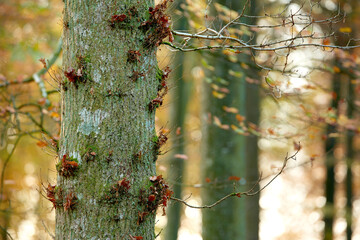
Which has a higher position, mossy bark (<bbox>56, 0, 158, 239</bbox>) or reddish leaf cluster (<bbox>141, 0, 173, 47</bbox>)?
reddish leaf cluster (<bbox>141, 0, 173, 47</bbox>)

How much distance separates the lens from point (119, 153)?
107 inches

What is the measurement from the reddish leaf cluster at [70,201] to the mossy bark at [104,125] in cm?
2

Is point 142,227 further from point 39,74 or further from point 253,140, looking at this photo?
point 253,140

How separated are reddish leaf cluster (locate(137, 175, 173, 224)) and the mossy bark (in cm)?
4

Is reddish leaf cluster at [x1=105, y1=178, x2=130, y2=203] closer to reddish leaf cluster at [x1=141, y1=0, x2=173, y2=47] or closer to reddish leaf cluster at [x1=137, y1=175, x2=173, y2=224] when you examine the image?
reddish leaf cluster at [x1=137, y1=175, x2=173, y2=224]

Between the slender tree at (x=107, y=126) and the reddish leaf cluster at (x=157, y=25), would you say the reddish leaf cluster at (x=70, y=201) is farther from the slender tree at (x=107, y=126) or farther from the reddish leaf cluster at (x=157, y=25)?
the reddish leaf cluster at (x=157, y=25)

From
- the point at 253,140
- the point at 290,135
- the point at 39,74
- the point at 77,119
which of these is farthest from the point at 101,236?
the point at 253,140

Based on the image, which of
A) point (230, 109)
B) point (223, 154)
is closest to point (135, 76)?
point (230, 109)

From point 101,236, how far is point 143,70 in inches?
47.1

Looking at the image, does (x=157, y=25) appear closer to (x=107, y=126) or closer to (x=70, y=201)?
(x=107, y=126)

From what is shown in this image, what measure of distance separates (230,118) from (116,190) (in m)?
4.22

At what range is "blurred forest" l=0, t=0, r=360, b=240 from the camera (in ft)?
16.1

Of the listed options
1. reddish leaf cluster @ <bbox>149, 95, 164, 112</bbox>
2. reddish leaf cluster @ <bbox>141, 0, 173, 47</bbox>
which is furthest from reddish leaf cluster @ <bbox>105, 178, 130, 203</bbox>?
reddish leaf cluster @ <bbox>141, 0, 173, 47</bbox>

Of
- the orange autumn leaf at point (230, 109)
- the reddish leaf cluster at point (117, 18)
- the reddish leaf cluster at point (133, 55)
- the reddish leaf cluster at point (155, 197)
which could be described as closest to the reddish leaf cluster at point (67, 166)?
the reddish leaf cluster at point (155, 197)
